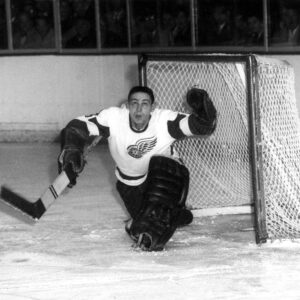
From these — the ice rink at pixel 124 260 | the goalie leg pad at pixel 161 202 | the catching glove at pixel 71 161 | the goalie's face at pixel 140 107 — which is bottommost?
the ice rink at pixel 124 260

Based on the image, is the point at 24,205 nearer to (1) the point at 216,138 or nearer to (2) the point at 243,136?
(1) the point at 216,138

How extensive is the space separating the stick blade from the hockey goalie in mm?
254

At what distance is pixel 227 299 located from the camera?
451 cm

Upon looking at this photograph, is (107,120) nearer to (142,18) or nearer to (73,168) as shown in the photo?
(73,168)

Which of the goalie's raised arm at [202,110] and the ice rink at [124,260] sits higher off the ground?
the goalie's raised arm at [202,110]

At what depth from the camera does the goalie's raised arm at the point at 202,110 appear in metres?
5.66

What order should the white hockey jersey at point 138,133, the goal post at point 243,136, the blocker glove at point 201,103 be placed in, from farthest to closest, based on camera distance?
the white hockey jersey at point 138,133 → the goal post at point 243,136 → the blocker glove at point 201,103

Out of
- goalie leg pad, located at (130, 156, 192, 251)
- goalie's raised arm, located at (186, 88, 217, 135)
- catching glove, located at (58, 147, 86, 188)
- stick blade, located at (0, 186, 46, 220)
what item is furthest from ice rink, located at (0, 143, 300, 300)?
goalie's raised arm, located at (186, 88, 217, 135)

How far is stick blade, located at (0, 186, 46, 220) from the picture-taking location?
19.0ft

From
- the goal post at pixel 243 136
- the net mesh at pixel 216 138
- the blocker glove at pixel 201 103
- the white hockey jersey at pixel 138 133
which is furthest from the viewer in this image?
the net mesh at pixel 216 138

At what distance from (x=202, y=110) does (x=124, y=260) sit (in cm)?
101

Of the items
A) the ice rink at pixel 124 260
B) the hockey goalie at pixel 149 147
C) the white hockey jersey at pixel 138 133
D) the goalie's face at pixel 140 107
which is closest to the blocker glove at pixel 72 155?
the hockey goalie at pixel 149 147

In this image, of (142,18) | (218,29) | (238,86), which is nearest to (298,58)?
(218,29)

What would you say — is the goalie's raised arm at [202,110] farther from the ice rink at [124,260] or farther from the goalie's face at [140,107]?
the ice rink at [124,260]
